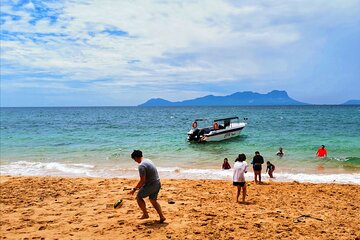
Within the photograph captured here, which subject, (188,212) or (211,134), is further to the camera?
(211,134)

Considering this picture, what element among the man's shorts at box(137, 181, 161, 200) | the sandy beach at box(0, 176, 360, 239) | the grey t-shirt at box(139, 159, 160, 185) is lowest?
the sandy beach at box(0, 176, 360, 239)

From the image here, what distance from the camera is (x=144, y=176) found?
7.70 meters

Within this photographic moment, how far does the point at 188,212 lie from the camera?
9242mm

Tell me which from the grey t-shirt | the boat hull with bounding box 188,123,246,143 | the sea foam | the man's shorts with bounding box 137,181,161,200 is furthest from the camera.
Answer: the boat hull with bounding box 188,123,246,143

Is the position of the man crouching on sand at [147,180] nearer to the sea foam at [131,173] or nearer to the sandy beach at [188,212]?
the sandy beach at [188,212]

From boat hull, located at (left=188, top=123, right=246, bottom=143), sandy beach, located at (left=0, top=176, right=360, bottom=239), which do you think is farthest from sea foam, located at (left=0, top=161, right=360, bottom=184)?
boat hull, located at (left=188, top=123, right=246, bottom=143)

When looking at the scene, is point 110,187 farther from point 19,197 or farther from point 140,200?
point 140,200

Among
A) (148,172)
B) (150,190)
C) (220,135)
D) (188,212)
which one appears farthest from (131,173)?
(220,135)

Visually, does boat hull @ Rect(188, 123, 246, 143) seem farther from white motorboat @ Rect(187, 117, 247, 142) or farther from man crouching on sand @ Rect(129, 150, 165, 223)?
man crouching on sand @ Rect(129, 150, 165, 223)

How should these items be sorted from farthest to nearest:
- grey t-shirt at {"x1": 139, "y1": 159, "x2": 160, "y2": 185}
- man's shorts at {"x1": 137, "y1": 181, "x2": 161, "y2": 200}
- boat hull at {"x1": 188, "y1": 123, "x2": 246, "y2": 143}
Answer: boat hull at {"x1": 188, "y1": 123, "x2": 246, "y2": 143}, man's shorts at {"x1": 137, "y1": 181, "x2": 161, "y2": 200}, grey t-shirt at {"x1": 139, "y1": 159, "x2": 160, "y2": 185}

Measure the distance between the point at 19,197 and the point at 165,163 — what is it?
32.0ft

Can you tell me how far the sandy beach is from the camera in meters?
7.73

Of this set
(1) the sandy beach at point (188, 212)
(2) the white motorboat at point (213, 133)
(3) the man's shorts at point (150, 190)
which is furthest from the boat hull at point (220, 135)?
(3) the man's shorts at point (150, 190)

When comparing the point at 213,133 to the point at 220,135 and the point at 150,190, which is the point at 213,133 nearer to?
the point at 220,135
